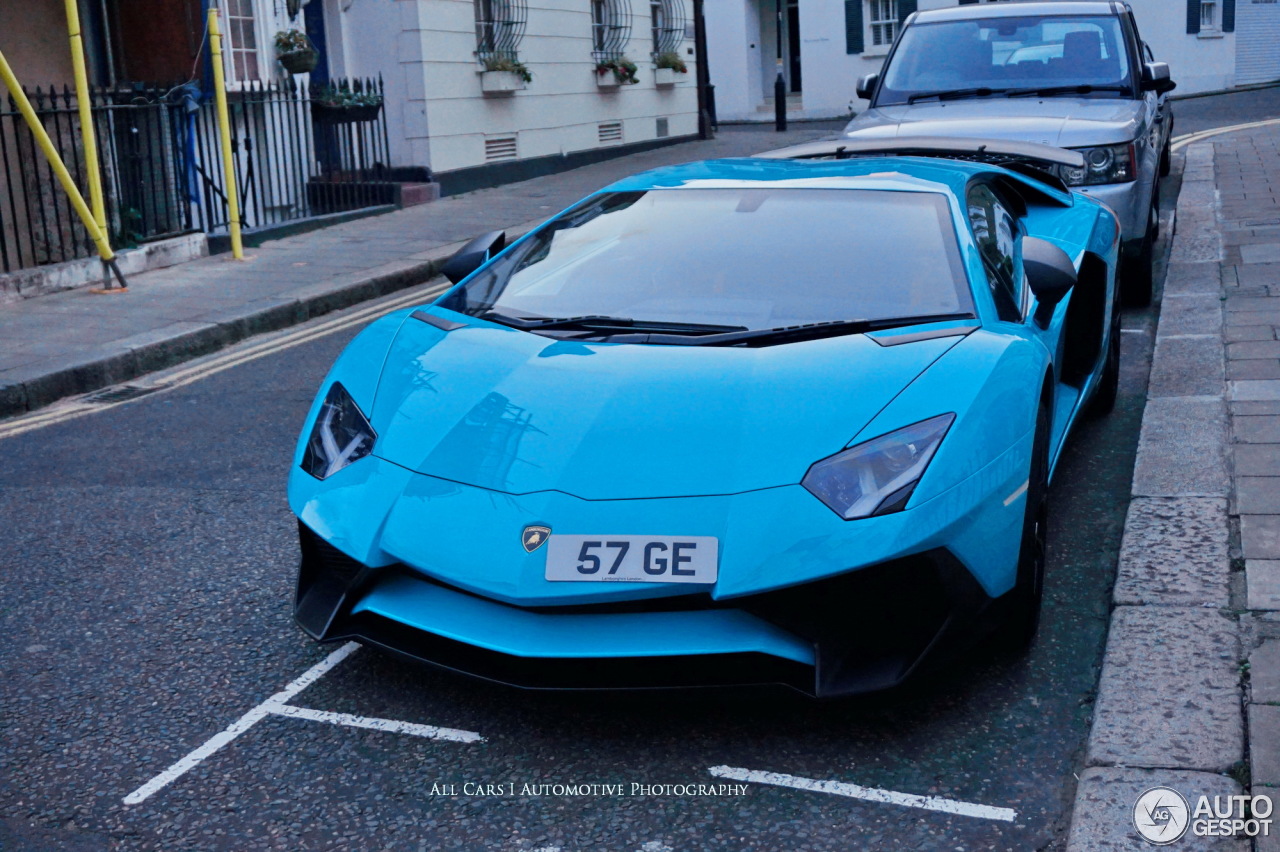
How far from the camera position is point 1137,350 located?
7113 mm

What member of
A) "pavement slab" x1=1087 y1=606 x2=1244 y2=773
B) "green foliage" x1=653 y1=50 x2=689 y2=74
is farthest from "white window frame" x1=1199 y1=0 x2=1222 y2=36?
"pavement slab" x1=1087 y1=606 x2=1244 y2=773

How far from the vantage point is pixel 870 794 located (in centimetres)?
284

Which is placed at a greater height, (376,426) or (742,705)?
(376,426)

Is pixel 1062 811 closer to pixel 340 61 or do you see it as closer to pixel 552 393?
pixel 552 393

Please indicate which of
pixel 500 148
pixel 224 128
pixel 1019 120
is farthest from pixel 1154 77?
pixel 500 148

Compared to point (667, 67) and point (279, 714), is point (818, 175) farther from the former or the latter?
point (667, 67)

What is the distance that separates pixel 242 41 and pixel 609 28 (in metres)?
7.82

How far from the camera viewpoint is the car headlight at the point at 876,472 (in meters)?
2.94

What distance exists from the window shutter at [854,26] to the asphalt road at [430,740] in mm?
27611

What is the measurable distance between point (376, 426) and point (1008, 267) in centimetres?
209

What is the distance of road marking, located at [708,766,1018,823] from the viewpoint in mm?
A: 2764

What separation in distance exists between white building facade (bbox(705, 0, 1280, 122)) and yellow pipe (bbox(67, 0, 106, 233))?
22150mm

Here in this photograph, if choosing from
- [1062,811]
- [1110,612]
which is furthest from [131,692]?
[1110,612]

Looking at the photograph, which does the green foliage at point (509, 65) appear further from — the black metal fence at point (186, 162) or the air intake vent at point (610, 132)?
the air intake vent at point (610, 132)
